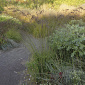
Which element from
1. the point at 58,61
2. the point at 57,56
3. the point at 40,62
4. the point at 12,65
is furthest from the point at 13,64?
the point at 58,61

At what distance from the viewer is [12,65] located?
3.78 meters

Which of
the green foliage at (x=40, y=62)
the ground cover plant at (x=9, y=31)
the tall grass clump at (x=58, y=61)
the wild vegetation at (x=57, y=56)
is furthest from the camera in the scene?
the ground cover plant at (x=9, y=31)

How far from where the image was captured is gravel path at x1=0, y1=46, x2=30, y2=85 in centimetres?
312

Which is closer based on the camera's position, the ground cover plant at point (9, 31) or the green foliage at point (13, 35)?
the ground cover plant at point (9, 31)

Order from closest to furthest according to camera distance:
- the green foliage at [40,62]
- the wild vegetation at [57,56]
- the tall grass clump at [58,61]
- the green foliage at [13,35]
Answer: the wild vegetation at [57,56] < the tall grass clump at [58,61] < the green foliage at [40,62] < the green foliage at [13,35]

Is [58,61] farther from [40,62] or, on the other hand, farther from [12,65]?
[12,65]

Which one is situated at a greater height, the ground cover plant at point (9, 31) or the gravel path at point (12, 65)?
the ground cover plant at point (9, 31)

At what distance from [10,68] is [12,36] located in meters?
2.31

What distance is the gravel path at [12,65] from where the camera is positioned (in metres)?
3.12

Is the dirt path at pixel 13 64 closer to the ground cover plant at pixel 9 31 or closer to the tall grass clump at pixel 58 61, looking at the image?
the tall grass clump at pixel 58 61

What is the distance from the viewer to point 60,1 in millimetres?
12930

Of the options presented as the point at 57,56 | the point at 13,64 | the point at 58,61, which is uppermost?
the point at 58,61

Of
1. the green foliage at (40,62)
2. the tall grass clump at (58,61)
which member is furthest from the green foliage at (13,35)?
the green foliage at (40,62)

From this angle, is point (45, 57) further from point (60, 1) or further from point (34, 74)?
point (60, 1)
